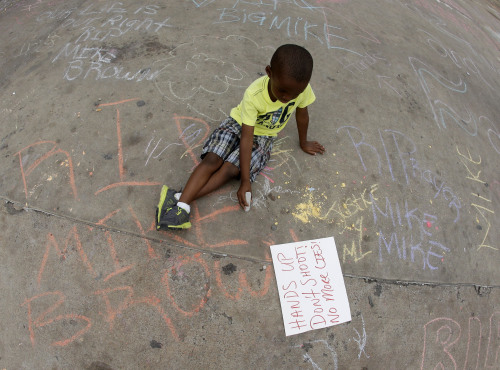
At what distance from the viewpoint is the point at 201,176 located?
79.0 inches

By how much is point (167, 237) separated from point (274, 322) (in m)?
0.84

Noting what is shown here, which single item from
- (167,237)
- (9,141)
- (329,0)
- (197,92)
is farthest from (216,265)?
(329,0)

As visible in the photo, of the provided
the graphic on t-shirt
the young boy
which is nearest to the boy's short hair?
the young boy

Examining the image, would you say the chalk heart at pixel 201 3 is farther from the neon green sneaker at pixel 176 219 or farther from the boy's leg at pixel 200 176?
the neon green sneaker at pixel 176 219

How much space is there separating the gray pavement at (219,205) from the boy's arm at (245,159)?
13 centimetres

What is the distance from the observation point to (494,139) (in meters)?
3.11

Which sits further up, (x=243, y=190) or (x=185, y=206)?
(x=243, y=190)

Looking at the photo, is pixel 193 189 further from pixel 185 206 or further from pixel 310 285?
pixel 310 285

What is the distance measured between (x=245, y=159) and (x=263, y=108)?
1.16 feet

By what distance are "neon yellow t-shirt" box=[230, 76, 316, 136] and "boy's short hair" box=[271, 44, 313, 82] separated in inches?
11.8

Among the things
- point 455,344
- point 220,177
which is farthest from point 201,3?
point 455,344

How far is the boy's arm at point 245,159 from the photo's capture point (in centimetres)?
196

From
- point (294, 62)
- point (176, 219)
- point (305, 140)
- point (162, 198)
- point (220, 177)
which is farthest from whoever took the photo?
point (305, 140)

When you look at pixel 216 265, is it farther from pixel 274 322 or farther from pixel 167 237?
pixel 274 322
